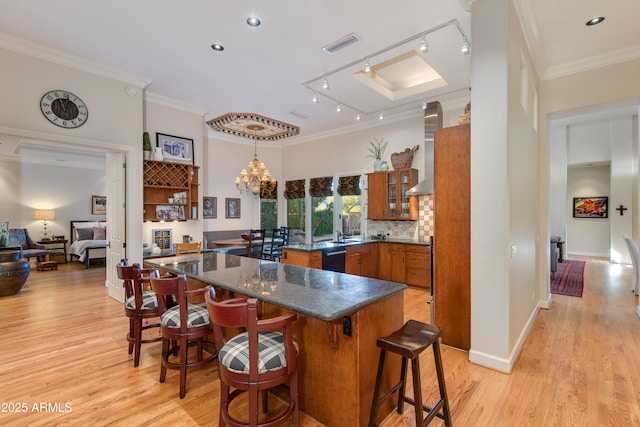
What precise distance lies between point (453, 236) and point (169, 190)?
4.78 meters

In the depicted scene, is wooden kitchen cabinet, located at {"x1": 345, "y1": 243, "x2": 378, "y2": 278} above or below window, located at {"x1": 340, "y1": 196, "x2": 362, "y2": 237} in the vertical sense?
below

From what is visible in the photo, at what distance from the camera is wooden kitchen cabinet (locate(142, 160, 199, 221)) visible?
4992 millimetres

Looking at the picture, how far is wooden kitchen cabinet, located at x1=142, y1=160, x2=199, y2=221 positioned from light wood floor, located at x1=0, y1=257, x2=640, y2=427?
6.08 ft

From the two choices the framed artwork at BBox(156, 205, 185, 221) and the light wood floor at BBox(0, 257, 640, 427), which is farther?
the framed artwork at BBox(156, 205, 185, 221)

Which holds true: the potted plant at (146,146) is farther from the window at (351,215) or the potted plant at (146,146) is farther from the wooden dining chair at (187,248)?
the window at (351,215)

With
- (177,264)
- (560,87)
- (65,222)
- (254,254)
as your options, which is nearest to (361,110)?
(560,87)

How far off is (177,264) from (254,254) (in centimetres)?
289

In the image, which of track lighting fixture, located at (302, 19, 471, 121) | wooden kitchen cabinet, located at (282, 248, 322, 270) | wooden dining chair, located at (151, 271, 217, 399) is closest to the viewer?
wooden dining chair, located at (151, 271, 217, 399)

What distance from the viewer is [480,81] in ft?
8.75

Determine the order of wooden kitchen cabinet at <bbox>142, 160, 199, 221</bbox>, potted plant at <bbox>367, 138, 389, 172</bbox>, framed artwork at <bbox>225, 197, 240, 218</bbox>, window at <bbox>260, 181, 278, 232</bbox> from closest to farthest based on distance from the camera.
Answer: wooden kitchen cabinet at <bbox>142, 160, 199, 221</bbox>, potted plant at <bbox>367, 138, 389, 172</bbox>, framed artwork at <bbox>225, 197, 240, 218</bbox>, window at <bbox>260, 181, 278, 232</bbox>

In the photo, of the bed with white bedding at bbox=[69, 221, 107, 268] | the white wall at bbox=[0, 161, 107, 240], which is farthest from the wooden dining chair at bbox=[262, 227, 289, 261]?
the white wall at bbox=[0, 161, 107, 240]

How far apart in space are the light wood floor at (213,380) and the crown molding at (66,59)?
3.43 meters

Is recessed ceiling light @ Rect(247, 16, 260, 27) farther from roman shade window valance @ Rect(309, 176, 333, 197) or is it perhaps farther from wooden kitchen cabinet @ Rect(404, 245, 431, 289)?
roman shade window valance @ Rect(309, 176, 333, 197)

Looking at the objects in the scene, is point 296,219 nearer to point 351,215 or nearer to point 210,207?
point 351,215
